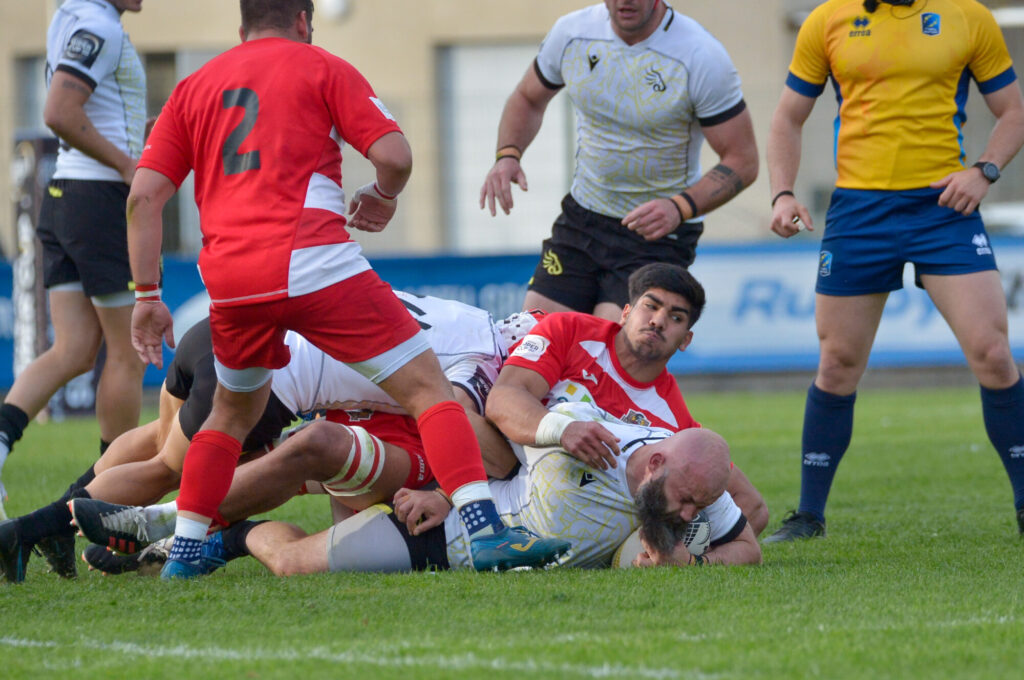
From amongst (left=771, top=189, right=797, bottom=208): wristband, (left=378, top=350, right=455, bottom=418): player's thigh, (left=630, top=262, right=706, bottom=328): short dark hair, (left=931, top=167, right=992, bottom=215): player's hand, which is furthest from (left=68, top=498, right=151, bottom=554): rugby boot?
(left=931, top=167, right=992, bottom=215): player's hand

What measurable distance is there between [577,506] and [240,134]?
1.49 m

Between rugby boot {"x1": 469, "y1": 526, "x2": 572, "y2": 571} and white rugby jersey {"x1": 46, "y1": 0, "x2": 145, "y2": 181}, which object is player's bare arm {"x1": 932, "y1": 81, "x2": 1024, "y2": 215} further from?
white rugby jersey {"x1": 46, "y1": 0, "x2": 145, "y2": 181}

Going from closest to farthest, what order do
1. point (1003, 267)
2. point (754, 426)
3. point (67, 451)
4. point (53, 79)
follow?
point (53, 79), point (67, 451), point (754, 426), point (1003, 267)

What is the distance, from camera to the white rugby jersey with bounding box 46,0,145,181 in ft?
18.9

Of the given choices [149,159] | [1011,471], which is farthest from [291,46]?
[1011,471]

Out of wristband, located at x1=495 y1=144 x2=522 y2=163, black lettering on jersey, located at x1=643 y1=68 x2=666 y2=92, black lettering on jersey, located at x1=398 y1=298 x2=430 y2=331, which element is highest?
black lettering on jersey, located at x1=643 y1=68 x2=666 y2=92

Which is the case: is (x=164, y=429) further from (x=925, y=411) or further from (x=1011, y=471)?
(x=925, y=411)

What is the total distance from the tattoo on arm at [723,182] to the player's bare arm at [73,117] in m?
2.58

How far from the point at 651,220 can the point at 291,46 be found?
174cm

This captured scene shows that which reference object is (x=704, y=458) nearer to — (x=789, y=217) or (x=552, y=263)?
(x=789, y=217)

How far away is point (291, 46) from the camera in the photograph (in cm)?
388

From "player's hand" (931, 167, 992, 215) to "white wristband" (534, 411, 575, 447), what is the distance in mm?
1811

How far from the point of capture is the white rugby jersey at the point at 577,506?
414cm

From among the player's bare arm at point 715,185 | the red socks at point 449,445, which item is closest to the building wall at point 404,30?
the player's bare arm at point 715,185
